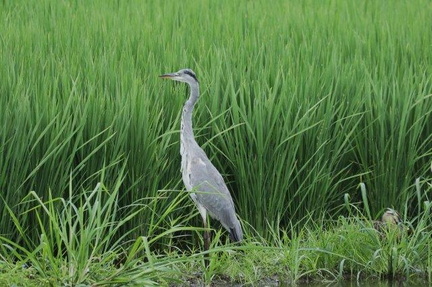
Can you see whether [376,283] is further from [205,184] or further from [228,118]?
[228,118]

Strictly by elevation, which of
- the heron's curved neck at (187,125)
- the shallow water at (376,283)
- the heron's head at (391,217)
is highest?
the heron's curved neck at (187,125)

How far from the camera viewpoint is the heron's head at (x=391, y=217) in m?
6.07

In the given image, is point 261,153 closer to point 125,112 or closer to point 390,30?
point 125,112

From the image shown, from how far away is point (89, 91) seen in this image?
625 cm

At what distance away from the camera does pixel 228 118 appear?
6.65m

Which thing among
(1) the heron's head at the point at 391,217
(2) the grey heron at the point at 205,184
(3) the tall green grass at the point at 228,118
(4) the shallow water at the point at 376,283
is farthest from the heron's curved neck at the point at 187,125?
(1) the heron's head at the point at 391,217

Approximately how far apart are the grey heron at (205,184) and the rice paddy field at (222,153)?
0.50 feet

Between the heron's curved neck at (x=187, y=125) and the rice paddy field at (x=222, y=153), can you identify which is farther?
the heron's curved neck at (x=187, y=125)

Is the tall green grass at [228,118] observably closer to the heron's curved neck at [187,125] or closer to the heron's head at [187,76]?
the heron's curved neck at [187,125]

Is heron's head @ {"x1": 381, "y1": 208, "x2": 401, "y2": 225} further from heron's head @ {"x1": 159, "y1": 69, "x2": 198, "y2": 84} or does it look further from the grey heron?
heron's head @ {"x1": 159, "y1": 69, "x2": 198, "y2": 84}

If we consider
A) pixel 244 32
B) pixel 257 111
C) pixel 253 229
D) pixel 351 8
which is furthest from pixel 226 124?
pixel 351 8

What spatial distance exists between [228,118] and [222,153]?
397mm

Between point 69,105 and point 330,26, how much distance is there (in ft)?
11.4

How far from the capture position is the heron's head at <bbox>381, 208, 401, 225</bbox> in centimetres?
607
